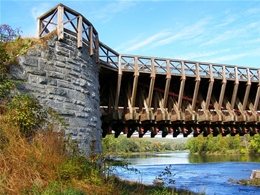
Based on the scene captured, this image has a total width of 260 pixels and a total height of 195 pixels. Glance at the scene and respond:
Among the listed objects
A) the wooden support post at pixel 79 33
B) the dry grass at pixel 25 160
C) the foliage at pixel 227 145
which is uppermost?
the wooden support post at pixel 79 33

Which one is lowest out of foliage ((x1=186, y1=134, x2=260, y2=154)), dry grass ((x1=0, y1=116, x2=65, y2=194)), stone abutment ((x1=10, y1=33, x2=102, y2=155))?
foliage ((x1=186, y1=134, x2=260, y2=154))

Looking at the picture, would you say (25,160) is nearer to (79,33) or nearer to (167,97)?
(79,33)

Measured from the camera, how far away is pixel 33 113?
30.5 ft

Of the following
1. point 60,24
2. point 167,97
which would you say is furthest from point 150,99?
point 60,24

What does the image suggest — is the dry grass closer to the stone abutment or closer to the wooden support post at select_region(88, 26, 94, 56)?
the stone abutment

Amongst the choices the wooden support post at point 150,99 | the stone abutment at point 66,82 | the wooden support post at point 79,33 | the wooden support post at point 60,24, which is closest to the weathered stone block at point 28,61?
the stone abutment at point 66,82

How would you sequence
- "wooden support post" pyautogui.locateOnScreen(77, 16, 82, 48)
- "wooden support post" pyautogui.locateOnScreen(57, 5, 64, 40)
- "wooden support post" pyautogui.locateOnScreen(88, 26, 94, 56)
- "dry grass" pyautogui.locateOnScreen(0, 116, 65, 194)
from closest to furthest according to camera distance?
1. "dry grass" pyautogui.locateOnScreen(0, 116, 65, 194)
2. "wooden support post" pyautogui.locateOnScreen(57, 5, 64, 40)
3. "wooden support post" pyautogui.locateOnScreen(77, 16, 82, 48)
4. "wooden support post" pyautogui.locateOnScreen(88, 26, 94, 56)

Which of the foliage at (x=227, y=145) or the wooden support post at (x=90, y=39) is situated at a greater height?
the wooden support post at (x=90, y=39)

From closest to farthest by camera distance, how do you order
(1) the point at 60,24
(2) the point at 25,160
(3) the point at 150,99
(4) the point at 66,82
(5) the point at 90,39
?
(2) the point at 25,160, (4) the point at 66,82, (1) the point at 60,24, (5) the point at 90,39, (3) the point at 150,99

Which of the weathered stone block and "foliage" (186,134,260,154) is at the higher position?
the weathered stone block

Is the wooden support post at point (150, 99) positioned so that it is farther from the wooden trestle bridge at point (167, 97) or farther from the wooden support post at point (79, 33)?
the wooden support post at point (79, 33)

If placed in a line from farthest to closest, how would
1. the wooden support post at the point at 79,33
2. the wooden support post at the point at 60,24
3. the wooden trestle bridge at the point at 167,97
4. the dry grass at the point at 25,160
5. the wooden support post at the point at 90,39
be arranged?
the wooden trestle bridge at the point at 167,97, the wooden support post at the point at 90,39, the wooden support post at the point at 79,33, the wooden support post at the point at 60,24, the dry grass at the point at 25,160

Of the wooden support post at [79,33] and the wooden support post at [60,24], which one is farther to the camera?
the wooden support post at [79,33]

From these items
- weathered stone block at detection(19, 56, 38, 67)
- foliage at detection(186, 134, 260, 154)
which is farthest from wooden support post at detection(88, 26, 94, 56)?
foliage at detection(186, 134, 260, 154)
